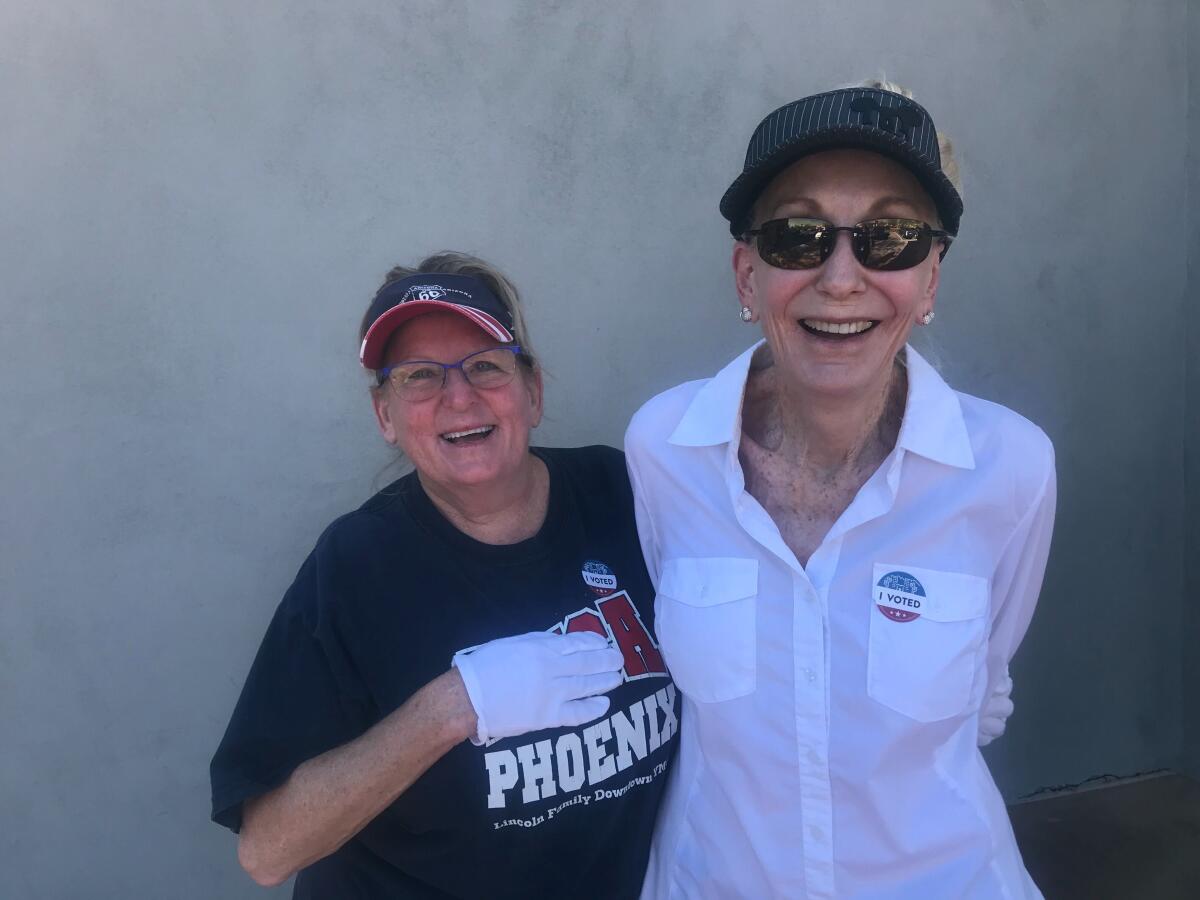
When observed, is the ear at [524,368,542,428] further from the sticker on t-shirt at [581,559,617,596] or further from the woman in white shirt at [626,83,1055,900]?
the woman in white shirt at [626,83,1055,900]

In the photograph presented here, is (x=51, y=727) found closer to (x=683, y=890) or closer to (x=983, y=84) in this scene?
(x=683, y=890)

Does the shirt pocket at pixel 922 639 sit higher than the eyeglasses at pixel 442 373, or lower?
lower

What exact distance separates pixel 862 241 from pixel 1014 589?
791mm

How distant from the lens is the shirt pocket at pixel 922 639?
5.37 ft

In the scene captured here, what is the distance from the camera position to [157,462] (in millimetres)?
2660

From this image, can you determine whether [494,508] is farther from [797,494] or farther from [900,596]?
[900,596]

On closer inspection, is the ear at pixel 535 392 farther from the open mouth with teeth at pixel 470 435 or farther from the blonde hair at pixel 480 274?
the open mouth with teeth at pixel 470 435

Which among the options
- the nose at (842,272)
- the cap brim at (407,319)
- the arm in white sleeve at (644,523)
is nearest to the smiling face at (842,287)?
the nose at (842,272)

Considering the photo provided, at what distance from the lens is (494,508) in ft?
6.56

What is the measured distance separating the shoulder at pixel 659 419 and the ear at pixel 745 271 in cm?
23

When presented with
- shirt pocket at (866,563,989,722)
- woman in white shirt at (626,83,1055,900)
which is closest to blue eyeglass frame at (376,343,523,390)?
woman in white shirt at (626,83,1055,900)

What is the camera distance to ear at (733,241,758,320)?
6.03 ft

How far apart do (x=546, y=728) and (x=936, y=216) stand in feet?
4.03

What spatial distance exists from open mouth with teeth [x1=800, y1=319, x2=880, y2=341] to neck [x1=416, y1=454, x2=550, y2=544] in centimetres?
70
